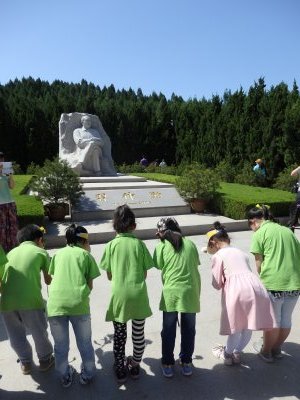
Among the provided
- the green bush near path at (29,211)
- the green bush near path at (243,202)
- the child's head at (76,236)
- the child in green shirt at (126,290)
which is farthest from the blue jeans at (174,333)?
the green bush near path at (243,202)

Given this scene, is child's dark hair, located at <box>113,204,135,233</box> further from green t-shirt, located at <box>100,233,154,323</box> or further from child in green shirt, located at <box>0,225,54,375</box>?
child in green shirt, located at <box>0,225,54,375</box>

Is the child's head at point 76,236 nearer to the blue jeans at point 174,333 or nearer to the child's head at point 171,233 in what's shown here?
the child's head at point 171,233

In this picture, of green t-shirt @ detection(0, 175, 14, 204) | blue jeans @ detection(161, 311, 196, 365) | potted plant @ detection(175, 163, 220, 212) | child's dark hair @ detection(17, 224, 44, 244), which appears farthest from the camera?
potted plant @ detection(175, 163, 220, 212)

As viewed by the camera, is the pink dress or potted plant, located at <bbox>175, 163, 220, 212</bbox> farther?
potted plant, located at <bbox>175, 163, 220, 212</bbox>

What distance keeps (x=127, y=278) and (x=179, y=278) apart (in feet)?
1.43

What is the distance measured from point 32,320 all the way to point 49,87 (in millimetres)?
47767

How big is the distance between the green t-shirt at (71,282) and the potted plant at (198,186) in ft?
23.7

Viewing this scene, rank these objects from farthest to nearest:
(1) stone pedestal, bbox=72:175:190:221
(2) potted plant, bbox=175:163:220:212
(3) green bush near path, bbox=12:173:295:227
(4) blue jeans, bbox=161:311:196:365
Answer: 1. (2) potted plant, bbox=175:163:220:212
2. (1) stone pedestal, bbox=72:175:190:221
3. (3) green bush near path, bbox=12:173:295:227
4. (4) blue jeans, bbox=161:311:196:365

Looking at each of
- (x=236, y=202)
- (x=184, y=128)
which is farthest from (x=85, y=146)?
(x=184, y=128)

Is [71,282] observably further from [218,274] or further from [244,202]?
[244,202]

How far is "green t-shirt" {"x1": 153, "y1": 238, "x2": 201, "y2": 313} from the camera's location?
284cm

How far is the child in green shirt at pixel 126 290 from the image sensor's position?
2.79 m

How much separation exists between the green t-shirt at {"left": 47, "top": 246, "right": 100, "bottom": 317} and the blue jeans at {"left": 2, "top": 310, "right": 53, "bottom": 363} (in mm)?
271

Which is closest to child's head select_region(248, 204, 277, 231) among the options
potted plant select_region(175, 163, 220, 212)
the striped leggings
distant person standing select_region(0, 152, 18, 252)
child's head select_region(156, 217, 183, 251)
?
child's head select_region(156, 217, 183, 251)
